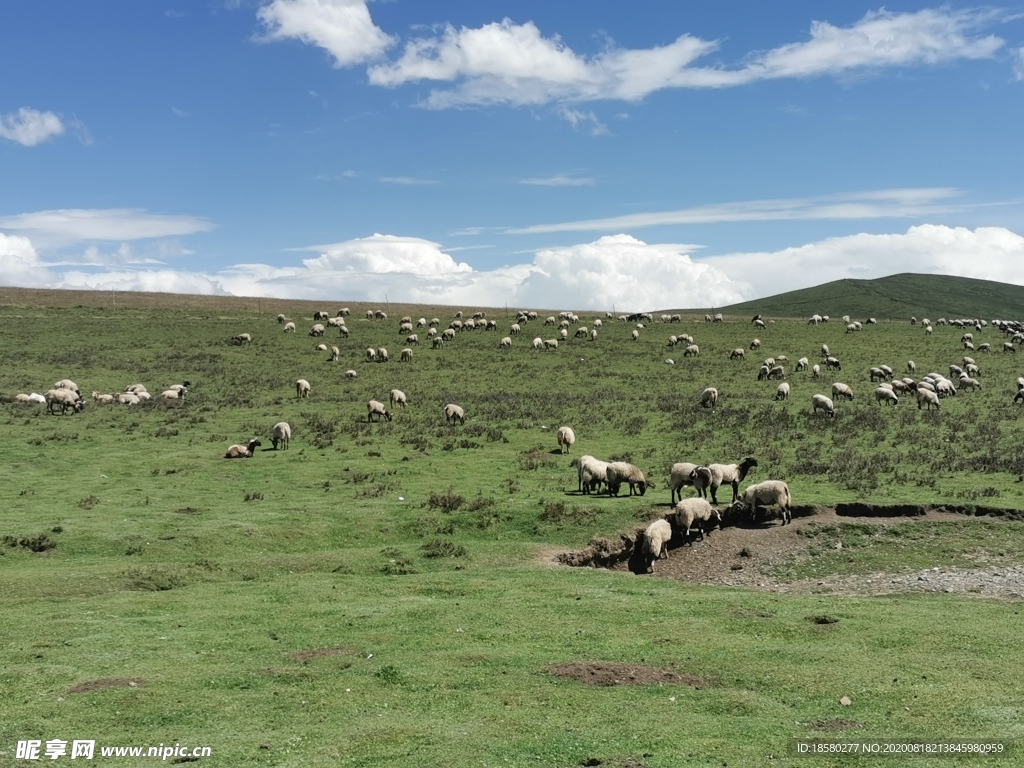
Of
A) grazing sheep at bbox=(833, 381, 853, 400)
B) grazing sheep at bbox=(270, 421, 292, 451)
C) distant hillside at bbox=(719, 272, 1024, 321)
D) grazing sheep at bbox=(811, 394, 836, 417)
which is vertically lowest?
grazing sheep at bbox=(270, 421, 292, 451)

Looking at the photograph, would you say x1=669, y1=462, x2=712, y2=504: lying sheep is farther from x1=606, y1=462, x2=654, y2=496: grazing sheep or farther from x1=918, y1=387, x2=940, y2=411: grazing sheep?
x1=918, y1=387, x2=940, y2=411: grazing sheep

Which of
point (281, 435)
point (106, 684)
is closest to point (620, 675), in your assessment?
point (106, 684)

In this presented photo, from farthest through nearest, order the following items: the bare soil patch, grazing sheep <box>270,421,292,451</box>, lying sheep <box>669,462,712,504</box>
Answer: grazing sheep <box>270,421,292,451</box>
lying sheep <box>669,462,712,504</box>
the bare soil patch

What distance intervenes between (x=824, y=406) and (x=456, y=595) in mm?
31851

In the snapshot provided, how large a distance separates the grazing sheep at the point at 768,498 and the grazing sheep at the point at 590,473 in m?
5.37

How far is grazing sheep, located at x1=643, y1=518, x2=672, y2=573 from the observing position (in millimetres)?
22609

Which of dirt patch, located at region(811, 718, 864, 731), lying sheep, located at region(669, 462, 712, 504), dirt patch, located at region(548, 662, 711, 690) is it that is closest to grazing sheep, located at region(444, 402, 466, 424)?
lying sheep, located at region(669, 462, 712, 504)

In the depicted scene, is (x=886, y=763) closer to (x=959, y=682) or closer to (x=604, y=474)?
(x=959, y=682)

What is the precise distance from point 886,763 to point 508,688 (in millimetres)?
5649

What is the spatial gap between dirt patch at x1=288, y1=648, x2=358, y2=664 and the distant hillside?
5722 inches

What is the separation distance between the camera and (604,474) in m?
28.6

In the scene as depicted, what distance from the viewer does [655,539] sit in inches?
891

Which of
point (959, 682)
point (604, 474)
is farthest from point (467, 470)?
point (959, 682)

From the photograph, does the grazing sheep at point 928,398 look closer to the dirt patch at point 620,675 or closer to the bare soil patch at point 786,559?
the bare soil patch at point 786,559
